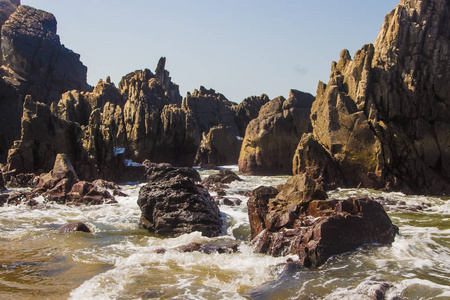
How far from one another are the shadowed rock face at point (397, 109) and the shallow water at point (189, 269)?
932 centimetres

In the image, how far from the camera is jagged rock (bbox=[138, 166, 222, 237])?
40.7 ft

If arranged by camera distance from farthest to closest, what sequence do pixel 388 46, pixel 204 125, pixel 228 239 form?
pixel 204 125, pixel 388 46, pixel 228 239

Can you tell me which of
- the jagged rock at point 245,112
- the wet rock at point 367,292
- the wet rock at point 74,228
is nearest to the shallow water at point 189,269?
the wet rock at point 367,292

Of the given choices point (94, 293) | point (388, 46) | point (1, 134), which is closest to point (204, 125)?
point (1, 134)

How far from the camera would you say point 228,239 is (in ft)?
38.0

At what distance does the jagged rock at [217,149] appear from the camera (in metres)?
49.5

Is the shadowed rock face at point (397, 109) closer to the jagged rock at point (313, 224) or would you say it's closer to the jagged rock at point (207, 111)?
the jagged rock at point (313, 224)

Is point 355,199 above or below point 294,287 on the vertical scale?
above

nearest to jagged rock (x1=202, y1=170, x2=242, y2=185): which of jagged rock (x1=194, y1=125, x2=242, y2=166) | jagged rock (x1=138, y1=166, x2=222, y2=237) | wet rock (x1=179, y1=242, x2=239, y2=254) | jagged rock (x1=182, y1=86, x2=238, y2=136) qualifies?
jagged rock (x1=138, y1=166, x2=222, y2=237)

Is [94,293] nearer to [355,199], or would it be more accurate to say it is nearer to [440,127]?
[355,199]

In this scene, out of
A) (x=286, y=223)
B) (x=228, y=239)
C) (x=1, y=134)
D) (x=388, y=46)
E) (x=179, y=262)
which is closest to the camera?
(x=179, y=262)

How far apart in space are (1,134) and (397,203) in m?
34.1

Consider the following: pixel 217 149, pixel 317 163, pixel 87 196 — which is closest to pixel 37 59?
pixel 217 149

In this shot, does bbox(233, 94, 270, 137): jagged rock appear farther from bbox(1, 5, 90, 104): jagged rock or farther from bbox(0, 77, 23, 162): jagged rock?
bbox(0, 77, 23, 162): jagged rock
